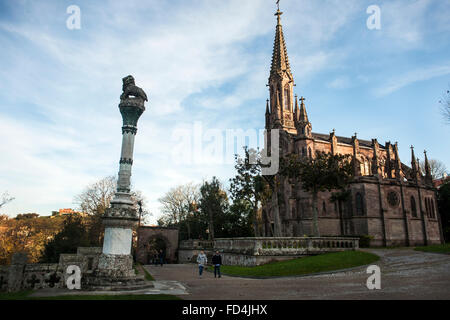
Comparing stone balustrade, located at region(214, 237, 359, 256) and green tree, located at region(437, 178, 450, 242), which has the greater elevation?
green tree, located at region(437, 178, 450, 242)

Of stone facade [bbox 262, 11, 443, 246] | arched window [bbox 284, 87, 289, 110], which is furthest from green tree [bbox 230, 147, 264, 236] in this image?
arched window [bbox 284, 87, 289, 110]

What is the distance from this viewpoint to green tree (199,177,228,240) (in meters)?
48.3

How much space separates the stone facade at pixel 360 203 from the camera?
41.6m

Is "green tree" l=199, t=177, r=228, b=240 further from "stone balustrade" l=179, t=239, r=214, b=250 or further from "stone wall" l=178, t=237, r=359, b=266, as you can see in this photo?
"stone wall" l=178, t=237, r=359, b=266

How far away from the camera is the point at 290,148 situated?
46.8 metres

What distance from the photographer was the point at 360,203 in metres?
42.7

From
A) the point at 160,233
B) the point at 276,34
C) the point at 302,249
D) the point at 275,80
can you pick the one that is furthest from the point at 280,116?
the point at 302,249

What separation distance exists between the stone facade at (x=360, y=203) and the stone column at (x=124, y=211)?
26383 mm

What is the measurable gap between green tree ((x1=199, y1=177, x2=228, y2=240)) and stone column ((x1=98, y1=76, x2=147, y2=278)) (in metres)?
34.2

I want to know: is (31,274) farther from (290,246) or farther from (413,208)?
(413,208)

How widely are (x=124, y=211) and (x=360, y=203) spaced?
3801 cm

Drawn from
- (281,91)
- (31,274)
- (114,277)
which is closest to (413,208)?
(281,91)

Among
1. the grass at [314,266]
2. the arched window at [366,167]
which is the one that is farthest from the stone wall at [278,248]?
the arched window at [366,167]
